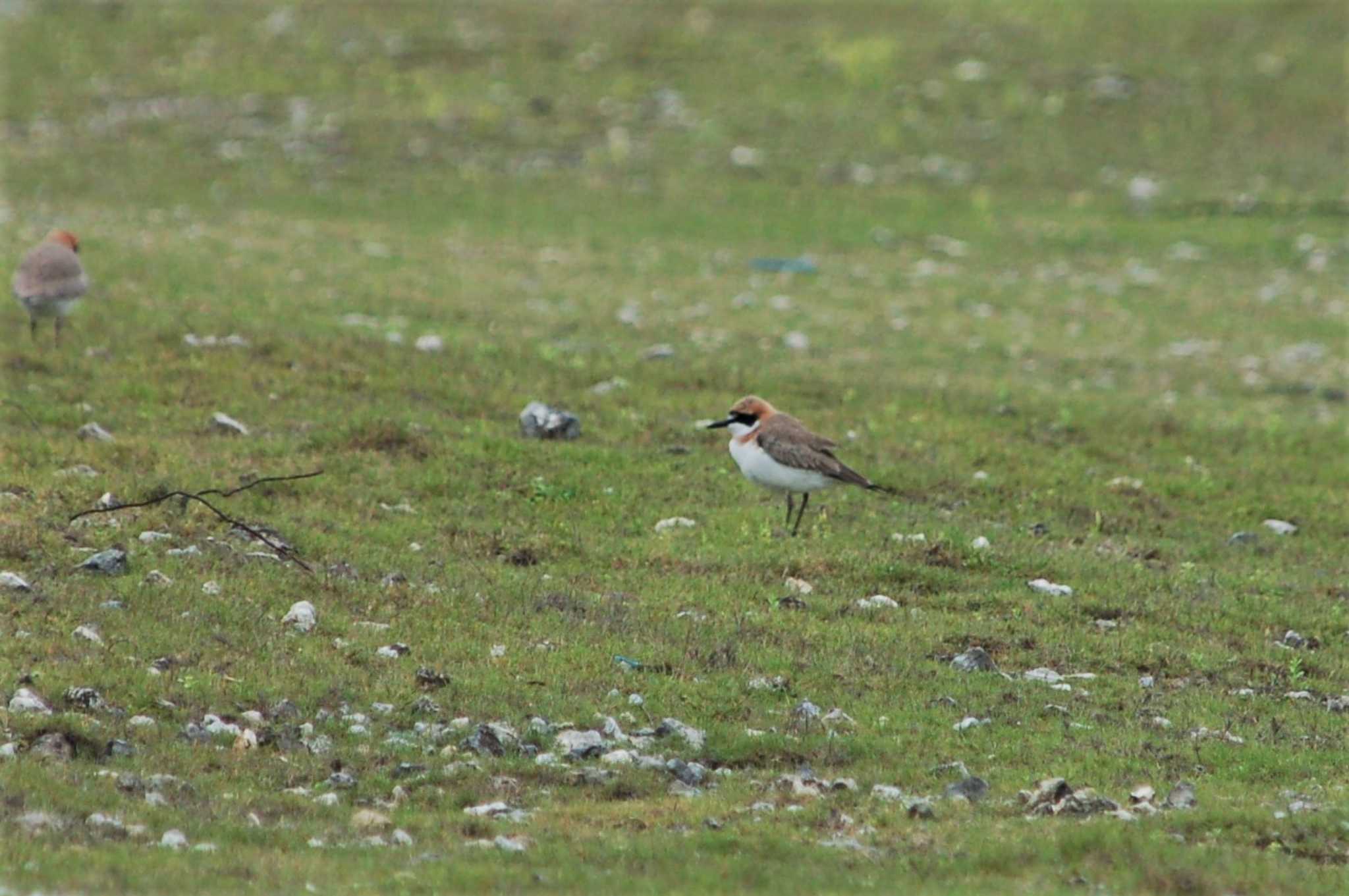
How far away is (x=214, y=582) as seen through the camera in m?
13.7

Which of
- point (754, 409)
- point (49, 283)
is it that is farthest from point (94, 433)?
point (754, 409)

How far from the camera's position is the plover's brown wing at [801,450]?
16312 millimetres

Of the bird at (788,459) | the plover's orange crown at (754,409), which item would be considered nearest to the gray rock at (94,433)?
the bird at (788,459)

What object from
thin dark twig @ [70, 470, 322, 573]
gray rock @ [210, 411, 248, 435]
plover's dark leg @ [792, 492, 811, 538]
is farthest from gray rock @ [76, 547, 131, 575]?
plover's dark leg @ [792, 492, 811, 538]

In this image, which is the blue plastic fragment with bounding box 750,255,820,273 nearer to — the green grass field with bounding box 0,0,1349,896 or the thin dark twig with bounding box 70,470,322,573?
the green grass field with bounding box 0,0,1349,896

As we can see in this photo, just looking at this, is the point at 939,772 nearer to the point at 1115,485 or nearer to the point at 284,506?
the point at 284,506

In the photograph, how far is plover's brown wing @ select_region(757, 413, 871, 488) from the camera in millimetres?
16312

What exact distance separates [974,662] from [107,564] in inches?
272

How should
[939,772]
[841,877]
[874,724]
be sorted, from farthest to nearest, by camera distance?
[874,724] < [939,772] < [841,877]

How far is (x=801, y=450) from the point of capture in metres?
16.3

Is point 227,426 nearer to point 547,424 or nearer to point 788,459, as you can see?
point 547,424

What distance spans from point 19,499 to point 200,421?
3.63m

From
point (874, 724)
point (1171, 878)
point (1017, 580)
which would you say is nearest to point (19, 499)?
point (874, 724)

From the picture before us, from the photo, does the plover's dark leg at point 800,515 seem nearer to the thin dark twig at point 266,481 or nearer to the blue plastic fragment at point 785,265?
the thin dark twig at point 266,481
